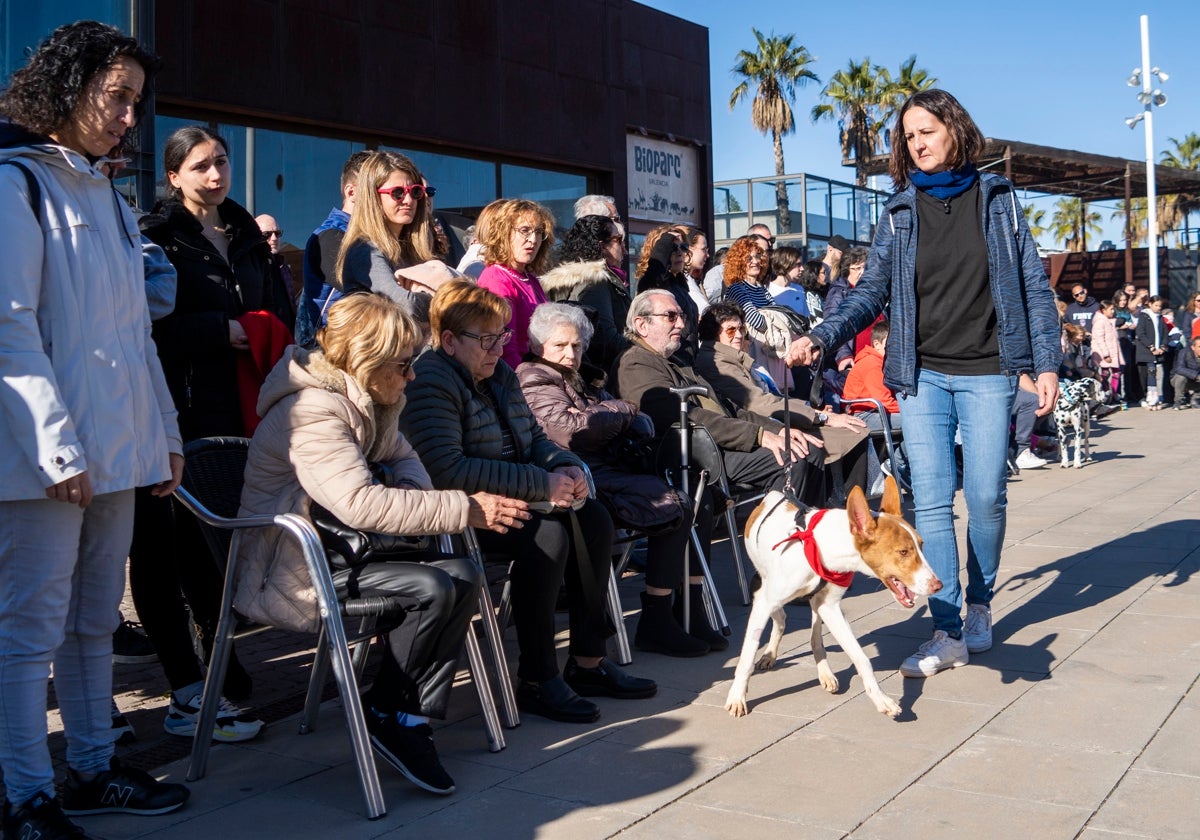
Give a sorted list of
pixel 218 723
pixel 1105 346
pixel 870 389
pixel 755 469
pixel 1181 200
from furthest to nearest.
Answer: pixel 1181 200, pixel 1105 346, pixel 870 389, pixel 755 469, pixel 218 723

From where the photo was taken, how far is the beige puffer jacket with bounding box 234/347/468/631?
3.69 metres

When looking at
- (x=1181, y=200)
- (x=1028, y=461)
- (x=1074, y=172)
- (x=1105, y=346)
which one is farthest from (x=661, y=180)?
(x=1181, y=200)

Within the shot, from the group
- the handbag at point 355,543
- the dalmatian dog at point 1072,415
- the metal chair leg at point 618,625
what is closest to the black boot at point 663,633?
the metal chair leg at point 618,625

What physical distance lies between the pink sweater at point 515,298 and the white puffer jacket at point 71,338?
2294 mm

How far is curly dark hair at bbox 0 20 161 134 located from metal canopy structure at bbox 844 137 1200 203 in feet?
76.8

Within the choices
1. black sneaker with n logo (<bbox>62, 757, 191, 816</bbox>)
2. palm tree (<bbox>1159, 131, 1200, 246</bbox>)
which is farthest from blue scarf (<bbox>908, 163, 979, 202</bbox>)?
palm tree (<bbox>1159, 131, 1200, 246</bbox>)

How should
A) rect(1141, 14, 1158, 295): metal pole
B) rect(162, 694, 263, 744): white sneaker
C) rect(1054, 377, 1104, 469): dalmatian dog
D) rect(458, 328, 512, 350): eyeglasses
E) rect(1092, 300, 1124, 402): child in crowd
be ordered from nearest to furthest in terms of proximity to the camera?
rect(162, 694, 263, 744): white sneaker
rect(458, 328, 512, 350): eyeglasses
rect(1054, 377, 1104, 469): dalmatian dog
rect(1092, 300, 1124, 402): child in crowd
rect(1141, 14, 1158, 295): metal pole

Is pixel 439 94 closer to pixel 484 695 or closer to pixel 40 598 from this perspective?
pixel 484 695

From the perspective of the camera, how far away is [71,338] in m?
3.21

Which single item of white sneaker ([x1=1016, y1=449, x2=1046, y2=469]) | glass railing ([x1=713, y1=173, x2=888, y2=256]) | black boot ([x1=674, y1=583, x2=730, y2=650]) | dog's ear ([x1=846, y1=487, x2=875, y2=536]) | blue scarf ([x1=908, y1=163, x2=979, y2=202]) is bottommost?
black boot ([x1=674, y1=583, x2=730, y2=650])

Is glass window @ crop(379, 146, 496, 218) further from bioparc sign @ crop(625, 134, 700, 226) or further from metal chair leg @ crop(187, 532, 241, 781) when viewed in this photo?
metal chair leg @ crop(187, 532, 241, 781)

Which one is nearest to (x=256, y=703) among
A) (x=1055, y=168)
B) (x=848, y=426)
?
(x=848, y=426)

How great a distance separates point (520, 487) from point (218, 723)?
1296 mm

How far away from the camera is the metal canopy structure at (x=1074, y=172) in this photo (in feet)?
85.9
